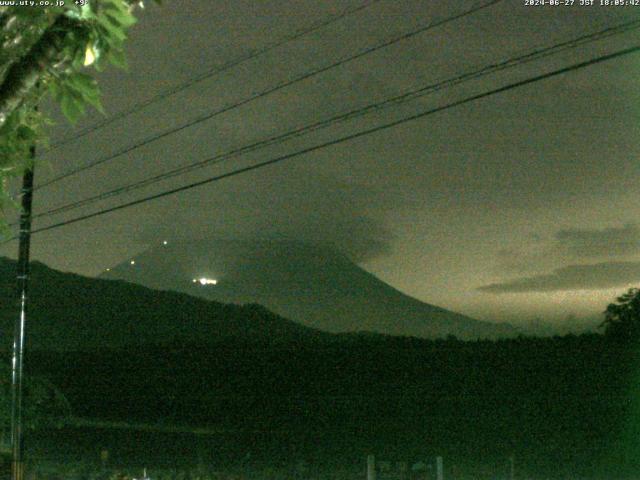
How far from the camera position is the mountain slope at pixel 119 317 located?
117 metres

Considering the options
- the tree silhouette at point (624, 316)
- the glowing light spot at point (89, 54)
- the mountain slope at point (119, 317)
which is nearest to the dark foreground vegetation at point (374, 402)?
the tree silhouette at point (624, 316)

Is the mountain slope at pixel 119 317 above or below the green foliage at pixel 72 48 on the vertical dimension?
above

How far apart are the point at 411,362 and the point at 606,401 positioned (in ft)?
67.5

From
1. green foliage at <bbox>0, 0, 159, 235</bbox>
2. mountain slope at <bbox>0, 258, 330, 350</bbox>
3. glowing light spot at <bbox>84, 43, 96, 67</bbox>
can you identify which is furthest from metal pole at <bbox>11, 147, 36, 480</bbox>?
mountain slope at <bbox>0, 258, 330, 350</bbox>

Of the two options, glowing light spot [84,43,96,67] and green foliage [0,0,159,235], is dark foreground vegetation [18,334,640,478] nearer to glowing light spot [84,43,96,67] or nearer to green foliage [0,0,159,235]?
green foliage [0,0,159,235]

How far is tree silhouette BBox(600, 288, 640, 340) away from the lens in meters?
60.3

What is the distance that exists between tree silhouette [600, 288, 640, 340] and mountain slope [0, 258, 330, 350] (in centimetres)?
5598

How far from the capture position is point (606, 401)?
170 ft

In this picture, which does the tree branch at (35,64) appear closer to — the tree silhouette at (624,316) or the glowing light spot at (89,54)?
the glowing light spot at (89,54)

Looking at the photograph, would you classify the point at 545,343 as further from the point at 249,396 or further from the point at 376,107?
the point at 376,107

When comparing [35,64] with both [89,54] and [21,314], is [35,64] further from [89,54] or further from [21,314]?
[21,314]

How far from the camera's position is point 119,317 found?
130625 mm

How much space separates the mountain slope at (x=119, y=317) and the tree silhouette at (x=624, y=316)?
56.0m

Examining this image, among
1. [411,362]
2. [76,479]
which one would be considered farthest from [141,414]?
[76,479]
